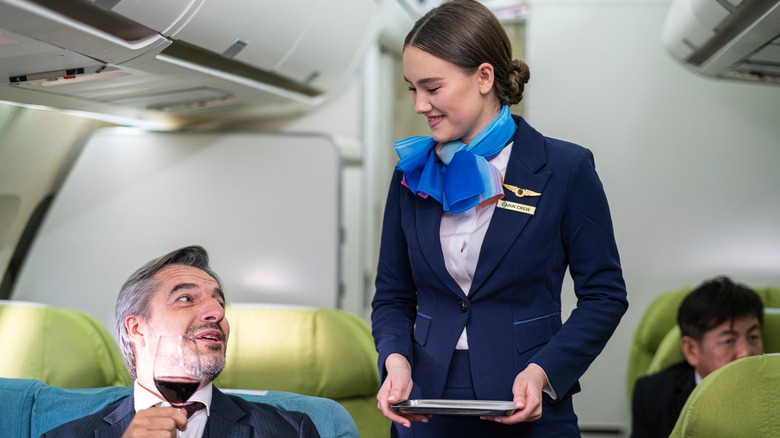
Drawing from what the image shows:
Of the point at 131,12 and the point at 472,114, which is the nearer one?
the point at 472,114

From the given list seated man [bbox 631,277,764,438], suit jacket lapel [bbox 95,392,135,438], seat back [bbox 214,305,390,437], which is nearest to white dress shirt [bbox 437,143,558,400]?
suit jacket lapel [bbox 95,392,135,438]

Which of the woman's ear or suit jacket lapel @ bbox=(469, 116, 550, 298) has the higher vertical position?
the woman's ear

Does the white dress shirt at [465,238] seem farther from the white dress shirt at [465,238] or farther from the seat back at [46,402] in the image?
the seat back at [46,402]

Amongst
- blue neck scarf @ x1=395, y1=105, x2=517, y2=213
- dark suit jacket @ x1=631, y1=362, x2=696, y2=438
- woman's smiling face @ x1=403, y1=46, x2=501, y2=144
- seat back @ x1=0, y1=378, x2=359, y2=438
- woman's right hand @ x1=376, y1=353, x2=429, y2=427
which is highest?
woman's smiling face @ x1=403, y1=46, x2=501, y2=144

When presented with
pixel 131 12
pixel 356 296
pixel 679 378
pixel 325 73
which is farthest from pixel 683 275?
pixel 131 12

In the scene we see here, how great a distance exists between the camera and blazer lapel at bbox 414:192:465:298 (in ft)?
5.69

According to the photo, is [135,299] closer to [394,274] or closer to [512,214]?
[394,274]

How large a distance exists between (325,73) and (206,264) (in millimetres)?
1556

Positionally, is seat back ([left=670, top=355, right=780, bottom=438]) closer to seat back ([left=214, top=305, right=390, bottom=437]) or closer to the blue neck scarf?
the blue neck scarf

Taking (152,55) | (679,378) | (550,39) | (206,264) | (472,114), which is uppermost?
(550,39)

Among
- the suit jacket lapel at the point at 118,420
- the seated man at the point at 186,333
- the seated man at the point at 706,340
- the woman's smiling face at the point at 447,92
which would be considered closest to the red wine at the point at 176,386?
the seated man at the point at 186,333

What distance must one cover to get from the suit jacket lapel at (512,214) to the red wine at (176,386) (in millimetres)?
620

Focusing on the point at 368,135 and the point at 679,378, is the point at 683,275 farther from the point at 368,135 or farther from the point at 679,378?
the point at 368,135

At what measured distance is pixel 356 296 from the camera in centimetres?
394
